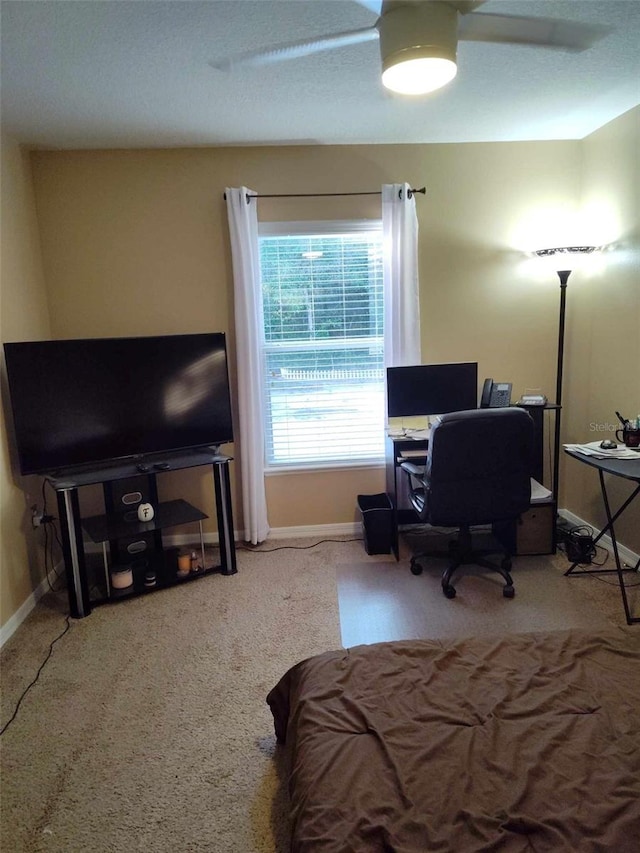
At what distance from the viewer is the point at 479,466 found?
2.68 metres

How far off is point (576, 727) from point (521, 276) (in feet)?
9.86

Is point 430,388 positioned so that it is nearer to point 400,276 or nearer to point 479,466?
point 400,276

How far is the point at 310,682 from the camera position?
1558 mm

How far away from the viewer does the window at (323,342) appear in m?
3.49

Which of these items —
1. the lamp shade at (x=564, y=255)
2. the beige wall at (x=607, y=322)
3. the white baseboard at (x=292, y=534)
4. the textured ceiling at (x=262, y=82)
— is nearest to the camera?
the textured ceiling at (x=262, y=82)

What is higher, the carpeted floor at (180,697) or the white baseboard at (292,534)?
the white baseboard at (292,534)

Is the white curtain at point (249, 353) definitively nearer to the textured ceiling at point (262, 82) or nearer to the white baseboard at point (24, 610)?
the textured ceiling at point (262, 82)

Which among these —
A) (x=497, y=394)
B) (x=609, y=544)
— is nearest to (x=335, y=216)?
(x=497, y=394)

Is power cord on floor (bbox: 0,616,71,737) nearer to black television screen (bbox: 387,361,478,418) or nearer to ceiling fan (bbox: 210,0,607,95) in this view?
black television screen (bbox: 387,361,478,418)

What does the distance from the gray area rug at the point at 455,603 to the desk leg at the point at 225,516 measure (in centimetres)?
70

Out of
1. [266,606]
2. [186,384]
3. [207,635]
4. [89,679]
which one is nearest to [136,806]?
[89,679]

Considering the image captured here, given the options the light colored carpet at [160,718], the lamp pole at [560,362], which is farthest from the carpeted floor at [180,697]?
the lamp pole at [560,362]

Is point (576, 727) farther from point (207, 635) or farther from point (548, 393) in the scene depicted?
point (548, 393)

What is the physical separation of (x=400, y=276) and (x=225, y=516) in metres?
1.90
